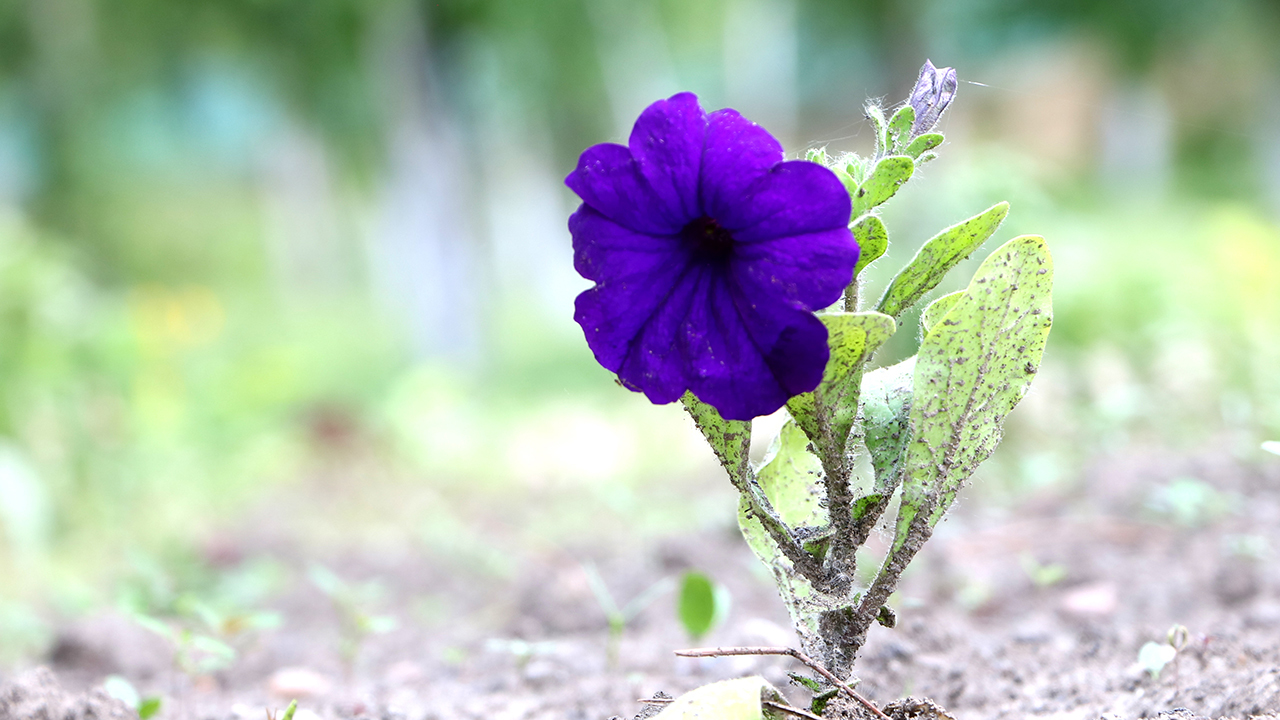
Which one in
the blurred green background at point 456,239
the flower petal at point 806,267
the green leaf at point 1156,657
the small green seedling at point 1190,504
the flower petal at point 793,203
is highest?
the blurred green background at point 456,239

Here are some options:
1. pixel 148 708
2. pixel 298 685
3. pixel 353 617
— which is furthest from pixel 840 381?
pixel 353 617

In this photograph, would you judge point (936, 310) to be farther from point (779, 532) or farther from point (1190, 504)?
point (1190, 504)

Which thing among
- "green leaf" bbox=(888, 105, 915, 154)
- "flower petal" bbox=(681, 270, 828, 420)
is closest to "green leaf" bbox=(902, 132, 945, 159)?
"green leaf" bbox=(888, 105, 915, 154)

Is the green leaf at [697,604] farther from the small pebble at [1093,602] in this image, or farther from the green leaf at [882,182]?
the small pebble at [1093,602]

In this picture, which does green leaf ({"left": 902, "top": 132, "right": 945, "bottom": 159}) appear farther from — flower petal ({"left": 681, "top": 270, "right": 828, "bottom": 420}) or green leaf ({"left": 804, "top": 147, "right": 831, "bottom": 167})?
flower petal ({"left": 681, "top": 270, "right": 828, "bottom": 420})

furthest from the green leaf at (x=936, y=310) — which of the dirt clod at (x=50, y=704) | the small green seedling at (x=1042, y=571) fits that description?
the dirt clod at (x=50, y=704)
